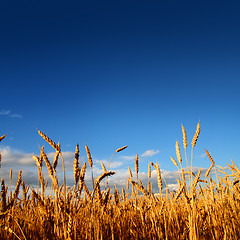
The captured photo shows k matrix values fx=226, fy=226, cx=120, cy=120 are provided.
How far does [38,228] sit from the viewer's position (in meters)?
2.82

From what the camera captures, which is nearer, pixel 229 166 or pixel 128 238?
pixel 128 238

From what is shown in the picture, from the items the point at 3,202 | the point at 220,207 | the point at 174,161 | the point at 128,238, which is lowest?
the point at 128,238

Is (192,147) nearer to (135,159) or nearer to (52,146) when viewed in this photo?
(52,146)

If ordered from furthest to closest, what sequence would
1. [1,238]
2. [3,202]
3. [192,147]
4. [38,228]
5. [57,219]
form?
1. [38,228]
2. [1,238]
3. [192,147]
4. [3,202]
5. [57,219]

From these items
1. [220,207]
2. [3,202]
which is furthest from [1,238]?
[220,207]

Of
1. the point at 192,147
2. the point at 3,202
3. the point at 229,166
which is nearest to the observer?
the point at 3,202

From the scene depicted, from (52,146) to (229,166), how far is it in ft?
14.5

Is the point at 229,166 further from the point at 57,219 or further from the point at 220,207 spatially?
the point at 57,219

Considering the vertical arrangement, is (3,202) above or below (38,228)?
above

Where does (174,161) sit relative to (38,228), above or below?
above

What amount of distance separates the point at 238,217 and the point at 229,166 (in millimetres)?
2075

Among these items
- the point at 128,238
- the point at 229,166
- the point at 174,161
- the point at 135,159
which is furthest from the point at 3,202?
the point at 229,166

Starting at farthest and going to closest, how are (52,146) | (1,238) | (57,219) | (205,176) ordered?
(205,176), (1,238), (57,219), (52,146)

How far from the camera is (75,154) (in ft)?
5.76
